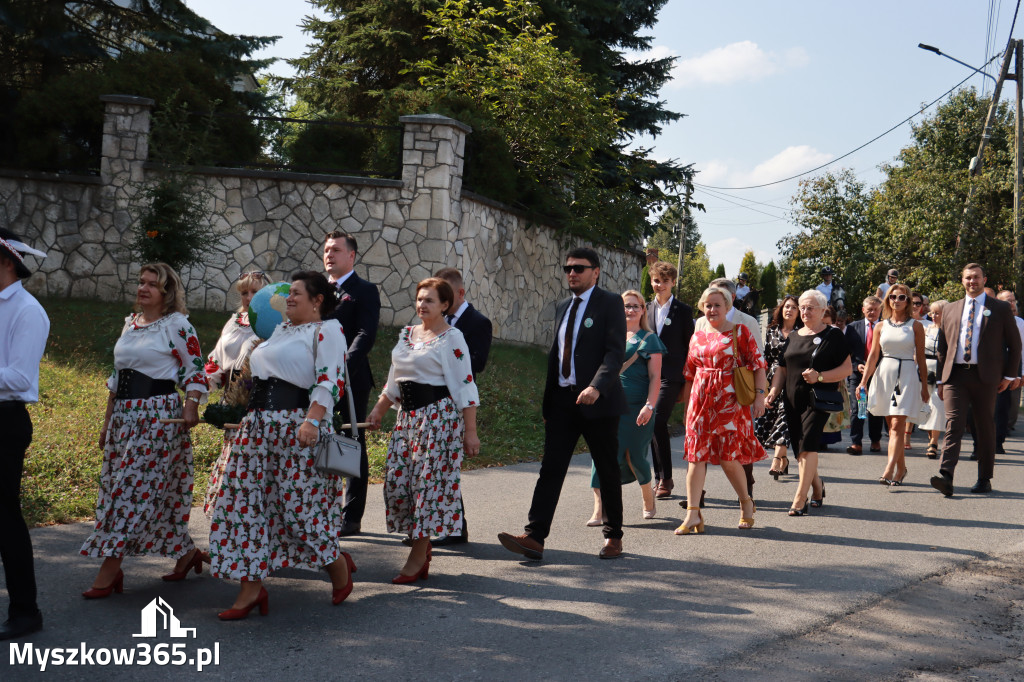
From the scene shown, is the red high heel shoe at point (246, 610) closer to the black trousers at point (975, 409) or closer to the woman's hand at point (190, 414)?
the woman's hand at point (190, 414)

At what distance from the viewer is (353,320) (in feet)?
22.2

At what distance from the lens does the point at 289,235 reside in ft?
51.5

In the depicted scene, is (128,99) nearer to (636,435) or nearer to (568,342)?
(636,435)

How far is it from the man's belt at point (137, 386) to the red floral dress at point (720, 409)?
159 inches

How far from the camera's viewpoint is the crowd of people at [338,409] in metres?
5.07

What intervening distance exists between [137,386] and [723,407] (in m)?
4.36

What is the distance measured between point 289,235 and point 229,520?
36.7 feet

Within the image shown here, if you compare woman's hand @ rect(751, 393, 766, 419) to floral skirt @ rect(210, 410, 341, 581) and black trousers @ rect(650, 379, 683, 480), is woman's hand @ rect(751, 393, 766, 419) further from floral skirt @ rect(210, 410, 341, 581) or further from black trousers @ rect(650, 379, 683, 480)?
floral skirt @ rect(210, 410, 341, 581)

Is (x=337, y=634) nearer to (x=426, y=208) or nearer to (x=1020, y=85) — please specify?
(x=426, y=208)

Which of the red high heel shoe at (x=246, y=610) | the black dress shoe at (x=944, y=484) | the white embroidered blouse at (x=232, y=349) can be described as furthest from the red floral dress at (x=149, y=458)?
the black dress shoe at (x=944, y=484)

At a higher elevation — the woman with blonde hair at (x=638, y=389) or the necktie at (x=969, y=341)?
the necktie at (x=969, y=341)

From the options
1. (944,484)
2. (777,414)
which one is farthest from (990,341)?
(777,414)

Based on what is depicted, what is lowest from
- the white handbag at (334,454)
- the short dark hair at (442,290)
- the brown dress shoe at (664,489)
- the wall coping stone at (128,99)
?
the brown dress shoe at (664,489)

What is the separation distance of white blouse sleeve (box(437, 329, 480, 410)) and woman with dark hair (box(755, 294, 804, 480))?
5.11 meters
